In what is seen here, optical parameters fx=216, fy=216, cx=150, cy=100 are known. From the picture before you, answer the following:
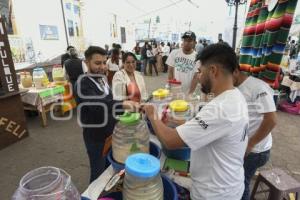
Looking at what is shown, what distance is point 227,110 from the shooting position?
865mm

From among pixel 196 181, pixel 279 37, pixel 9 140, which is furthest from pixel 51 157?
pixel 279 37

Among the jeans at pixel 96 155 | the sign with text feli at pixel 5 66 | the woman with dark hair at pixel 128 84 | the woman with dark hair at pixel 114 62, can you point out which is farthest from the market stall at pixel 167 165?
the woman with dark hair at pixel 114 62

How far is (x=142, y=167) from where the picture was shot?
0.75m

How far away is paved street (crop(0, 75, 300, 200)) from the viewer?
2.52 metres

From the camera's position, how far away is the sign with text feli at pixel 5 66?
A: 9.95 feet

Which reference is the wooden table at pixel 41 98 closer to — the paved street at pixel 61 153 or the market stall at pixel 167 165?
the paved street at pixel 61 153

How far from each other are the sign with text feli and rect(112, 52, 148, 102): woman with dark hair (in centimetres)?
190

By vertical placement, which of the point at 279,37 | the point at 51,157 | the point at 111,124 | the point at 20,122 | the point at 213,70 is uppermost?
the point at 279,37

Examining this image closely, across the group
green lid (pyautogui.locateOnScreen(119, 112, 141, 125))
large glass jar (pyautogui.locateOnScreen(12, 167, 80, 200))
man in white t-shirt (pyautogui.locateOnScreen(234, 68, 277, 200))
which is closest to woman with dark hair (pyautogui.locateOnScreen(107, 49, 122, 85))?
man in white t-shirt (pyautogui.locateOnScreen(234, 68, 277, 200))

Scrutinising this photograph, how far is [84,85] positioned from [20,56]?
3978mm

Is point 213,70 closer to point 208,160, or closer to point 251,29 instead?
point 208,160

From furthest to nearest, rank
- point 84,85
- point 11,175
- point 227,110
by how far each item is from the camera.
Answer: point 11,175 → point 84,85 → point 227,110

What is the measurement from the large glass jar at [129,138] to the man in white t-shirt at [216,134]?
16cm

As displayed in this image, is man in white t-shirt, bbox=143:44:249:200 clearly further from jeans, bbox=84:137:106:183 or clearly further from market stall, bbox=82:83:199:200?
jeans, bbox=84:137:106:183
